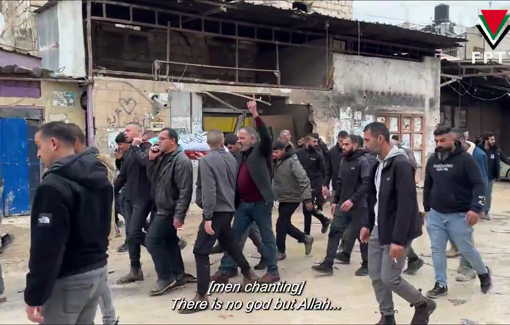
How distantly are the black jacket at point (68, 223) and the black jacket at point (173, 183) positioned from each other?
88.8 inches

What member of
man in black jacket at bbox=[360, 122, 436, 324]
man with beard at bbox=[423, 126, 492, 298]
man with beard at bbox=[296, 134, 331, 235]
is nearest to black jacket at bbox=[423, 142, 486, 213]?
man with beard at bbox=[423, 126, 492, 298]

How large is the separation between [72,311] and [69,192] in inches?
27.2

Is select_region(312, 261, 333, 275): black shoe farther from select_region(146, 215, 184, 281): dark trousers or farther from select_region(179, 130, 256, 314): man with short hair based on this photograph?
select_region(146, 215, 184, 281): dark trousers

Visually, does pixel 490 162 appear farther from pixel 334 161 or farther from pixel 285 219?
pixel 285 219

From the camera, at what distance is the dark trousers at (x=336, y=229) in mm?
6398

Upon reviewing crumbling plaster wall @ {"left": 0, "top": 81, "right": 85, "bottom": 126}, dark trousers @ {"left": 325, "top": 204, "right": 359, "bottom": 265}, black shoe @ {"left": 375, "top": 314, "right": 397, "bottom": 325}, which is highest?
crumbling plaster wall @ {"left": 0, "top": 81, "right": 85, "bottom": 126}

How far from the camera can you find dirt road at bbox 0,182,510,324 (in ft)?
15.8

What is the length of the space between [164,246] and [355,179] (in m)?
2.47

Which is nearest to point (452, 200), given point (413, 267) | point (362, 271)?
point (413, 267)

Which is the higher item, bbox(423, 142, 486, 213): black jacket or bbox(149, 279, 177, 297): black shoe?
bbox(423, 142, 486, 213): black jacket

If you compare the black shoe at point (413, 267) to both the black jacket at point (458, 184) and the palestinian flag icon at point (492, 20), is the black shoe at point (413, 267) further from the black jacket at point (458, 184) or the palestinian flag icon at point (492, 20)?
the palestinian flag icon at point (492, 20)

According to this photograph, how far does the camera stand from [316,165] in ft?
30.9

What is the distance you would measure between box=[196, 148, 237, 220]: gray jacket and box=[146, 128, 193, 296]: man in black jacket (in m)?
0.22

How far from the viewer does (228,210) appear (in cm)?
522
